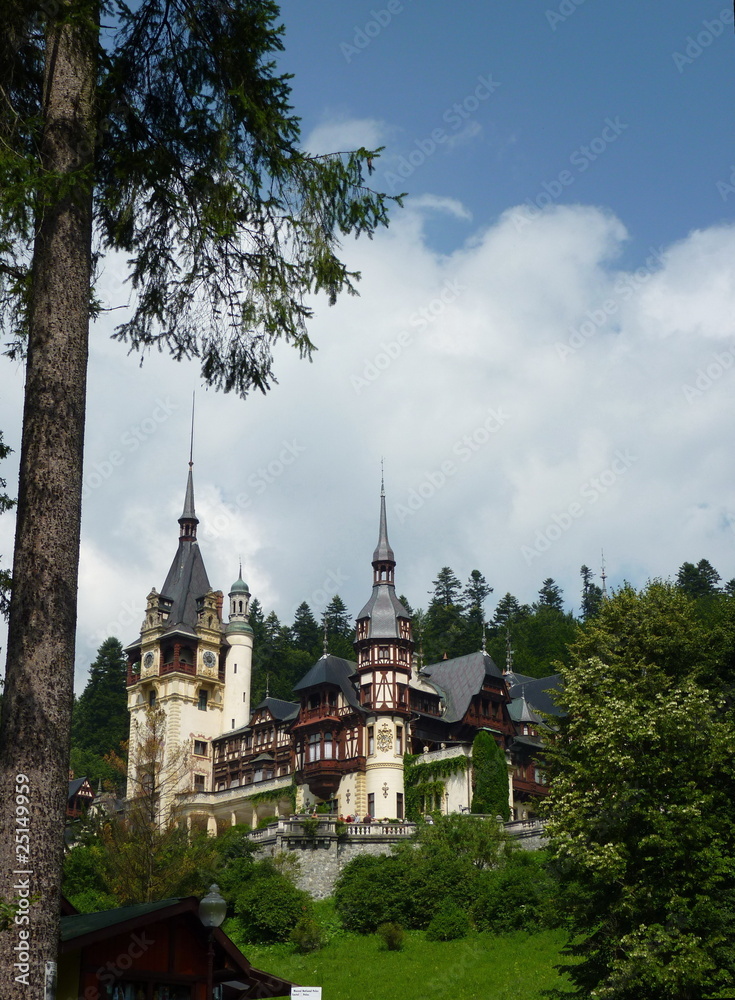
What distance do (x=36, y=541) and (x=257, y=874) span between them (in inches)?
1568

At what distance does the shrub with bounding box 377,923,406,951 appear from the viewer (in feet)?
126

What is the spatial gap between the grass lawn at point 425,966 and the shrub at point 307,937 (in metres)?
0.36

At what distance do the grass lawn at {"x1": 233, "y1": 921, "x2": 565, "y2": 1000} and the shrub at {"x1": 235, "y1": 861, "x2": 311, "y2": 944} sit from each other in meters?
0.70

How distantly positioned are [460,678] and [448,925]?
25.3 m

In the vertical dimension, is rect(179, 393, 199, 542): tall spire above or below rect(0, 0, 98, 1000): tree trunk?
above

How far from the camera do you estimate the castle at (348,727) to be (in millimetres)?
58969

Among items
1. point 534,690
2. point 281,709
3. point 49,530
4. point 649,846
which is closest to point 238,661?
point 281,709

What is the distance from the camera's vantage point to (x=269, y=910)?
41.5 meters

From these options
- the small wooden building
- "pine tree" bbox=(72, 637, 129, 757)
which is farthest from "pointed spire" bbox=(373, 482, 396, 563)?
the small wooden building

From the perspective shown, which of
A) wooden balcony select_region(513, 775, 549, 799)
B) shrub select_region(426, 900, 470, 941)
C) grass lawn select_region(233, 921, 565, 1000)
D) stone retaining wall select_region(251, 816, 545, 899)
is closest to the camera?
grass lawn select_region(233, 921, 565, 1000)

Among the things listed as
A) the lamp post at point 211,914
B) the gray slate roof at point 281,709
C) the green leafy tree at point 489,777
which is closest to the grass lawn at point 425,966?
the green leafy tree at point 489,777

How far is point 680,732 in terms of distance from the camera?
22625 mm

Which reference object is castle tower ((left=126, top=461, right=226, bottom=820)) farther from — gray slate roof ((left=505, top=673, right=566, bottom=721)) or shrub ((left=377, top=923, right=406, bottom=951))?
shrub ((left=377, top=923, right=406, bottom=951))

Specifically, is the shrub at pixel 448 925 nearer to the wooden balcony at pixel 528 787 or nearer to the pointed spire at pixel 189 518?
the wooden balcony at pixel 528 787
